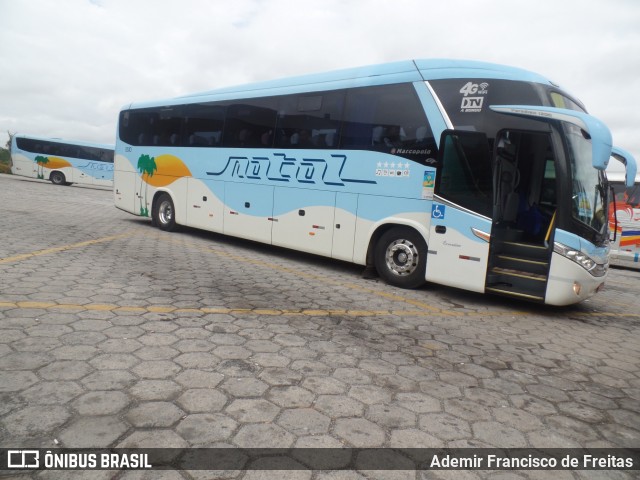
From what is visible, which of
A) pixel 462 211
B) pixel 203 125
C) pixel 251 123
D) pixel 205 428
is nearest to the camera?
pixel 205 428

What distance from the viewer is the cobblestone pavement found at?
2.46m

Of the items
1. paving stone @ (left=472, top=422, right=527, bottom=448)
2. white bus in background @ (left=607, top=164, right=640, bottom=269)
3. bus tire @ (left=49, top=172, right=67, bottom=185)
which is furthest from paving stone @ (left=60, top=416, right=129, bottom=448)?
bus tire @ (left=49, top=172, right=67, bottom=185)

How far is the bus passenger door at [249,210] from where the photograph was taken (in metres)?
8.49

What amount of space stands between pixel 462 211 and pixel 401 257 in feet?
4.20

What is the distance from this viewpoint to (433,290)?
672 centimetres

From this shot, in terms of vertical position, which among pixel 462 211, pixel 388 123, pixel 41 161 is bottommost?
pixel 462 211

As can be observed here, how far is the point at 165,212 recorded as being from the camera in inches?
441

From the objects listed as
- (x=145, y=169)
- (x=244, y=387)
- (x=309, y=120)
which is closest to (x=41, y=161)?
(x=145, y=169)

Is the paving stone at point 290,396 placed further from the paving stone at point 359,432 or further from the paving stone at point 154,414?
the paving stone at point 154,414

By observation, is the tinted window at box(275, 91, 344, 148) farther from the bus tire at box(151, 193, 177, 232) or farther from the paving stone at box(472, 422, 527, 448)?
the paving stone at box(472, 422, 527, 448)

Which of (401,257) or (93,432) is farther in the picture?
(401,257)

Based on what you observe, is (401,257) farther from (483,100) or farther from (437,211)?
(483,100)

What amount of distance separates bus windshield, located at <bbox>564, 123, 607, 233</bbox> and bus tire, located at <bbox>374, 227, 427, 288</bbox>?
2.09 meters

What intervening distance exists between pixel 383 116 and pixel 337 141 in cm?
97
